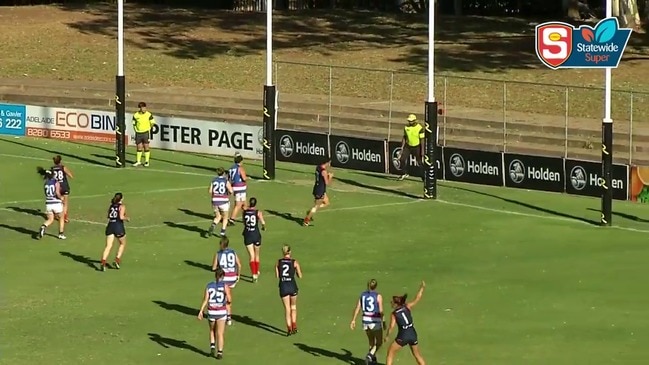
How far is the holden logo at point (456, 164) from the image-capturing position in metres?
46.5

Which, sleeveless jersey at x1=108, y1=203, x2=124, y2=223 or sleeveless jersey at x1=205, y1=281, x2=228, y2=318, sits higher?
sleeveless jersey at x1=108, y1=203, x2=124, y2=223

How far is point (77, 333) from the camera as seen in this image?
29.0 meters

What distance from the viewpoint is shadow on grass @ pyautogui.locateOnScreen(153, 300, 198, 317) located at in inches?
1206

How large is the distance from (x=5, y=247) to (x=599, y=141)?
66.7ft

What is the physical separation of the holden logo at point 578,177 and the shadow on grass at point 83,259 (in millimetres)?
14807

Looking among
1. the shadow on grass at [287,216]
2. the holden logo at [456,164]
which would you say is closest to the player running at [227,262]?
the shadow on grass at [287,216]

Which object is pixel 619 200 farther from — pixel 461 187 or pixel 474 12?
pixel 474 12

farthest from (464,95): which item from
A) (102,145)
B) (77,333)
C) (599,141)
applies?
(77,333)

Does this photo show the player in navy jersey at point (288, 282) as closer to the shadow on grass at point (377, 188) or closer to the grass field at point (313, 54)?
the shadow on grass at point (377, 188)

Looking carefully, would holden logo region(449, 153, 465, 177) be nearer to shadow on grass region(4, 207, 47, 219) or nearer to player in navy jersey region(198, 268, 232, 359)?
shadow on grass region(4, 207, 47, 219)

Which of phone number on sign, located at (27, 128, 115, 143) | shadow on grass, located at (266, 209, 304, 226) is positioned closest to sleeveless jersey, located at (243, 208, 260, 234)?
shadow on grass, located at (266, 209, 304, 226)

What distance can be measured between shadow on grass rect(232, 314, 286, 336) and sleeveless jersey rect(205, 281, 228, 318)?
2.44 meters

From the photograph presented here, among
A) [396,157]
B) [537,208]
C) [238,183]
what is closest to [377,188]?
[396,157]

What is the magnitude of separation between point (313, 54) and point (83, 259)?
32170 millimetres
